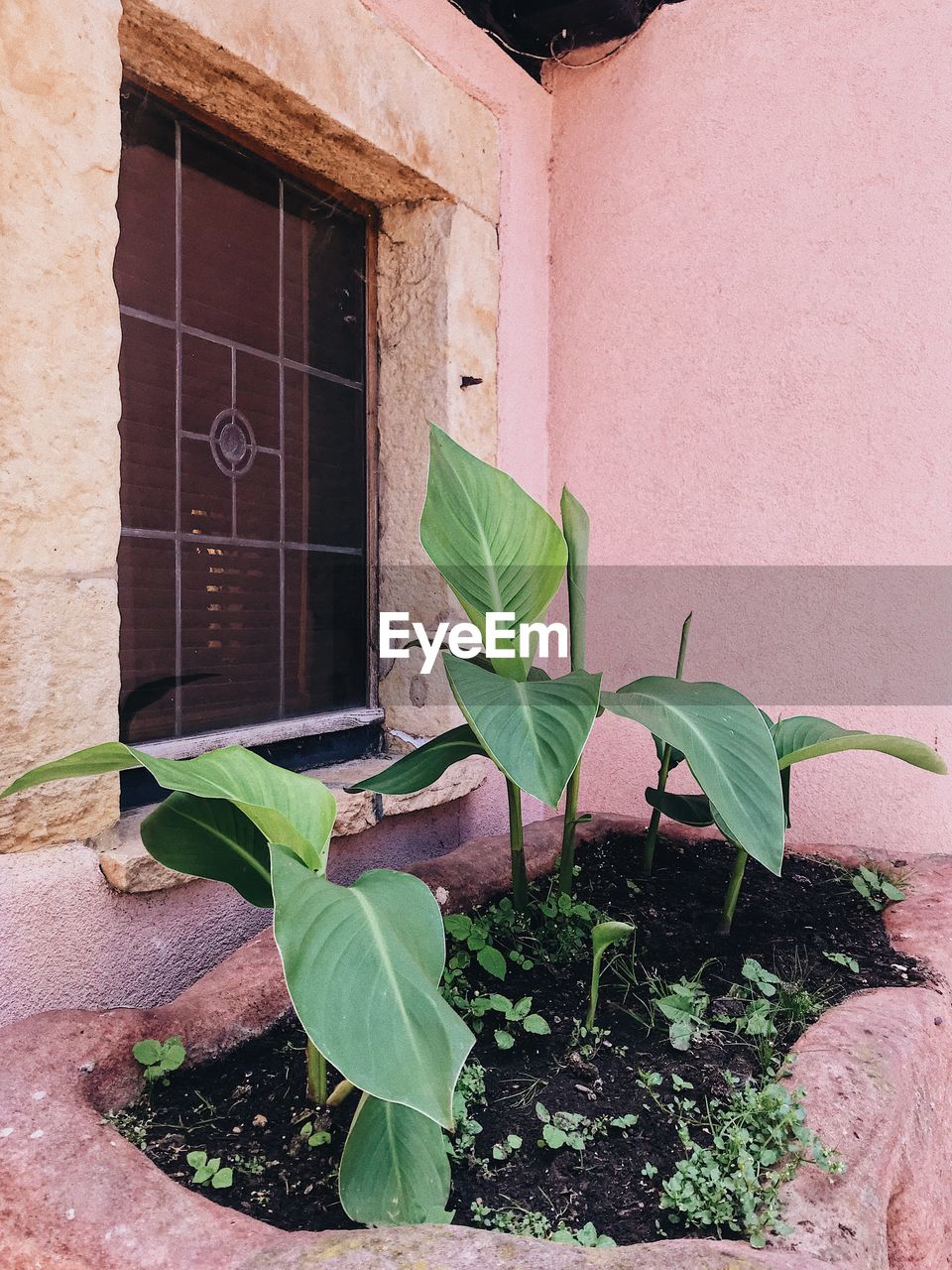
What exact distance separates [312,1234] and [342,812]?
39.2 inches

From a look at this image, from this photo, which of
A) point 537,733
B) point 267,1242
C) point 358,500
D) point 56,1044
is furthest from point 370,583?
point 267,1242

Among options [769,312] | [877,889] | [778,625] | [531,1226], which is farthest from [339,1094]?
[769,312]

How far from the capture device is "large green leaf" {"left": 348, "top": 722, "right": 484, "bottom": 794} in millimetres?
1502

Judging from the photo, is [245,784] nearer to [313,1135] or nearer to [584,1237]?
[313,1135]

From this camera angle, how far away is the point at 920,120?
79.7 inches

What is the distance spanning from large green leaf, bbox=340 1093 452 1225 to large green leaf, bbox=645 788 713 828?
85 centimetres

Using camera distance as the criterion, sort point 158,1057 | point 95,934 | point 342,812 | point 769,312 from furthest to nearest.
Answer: point 769,312
point 342,812
point 95,934
point 158,1057

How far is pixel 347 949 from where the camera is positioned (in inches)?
34.1

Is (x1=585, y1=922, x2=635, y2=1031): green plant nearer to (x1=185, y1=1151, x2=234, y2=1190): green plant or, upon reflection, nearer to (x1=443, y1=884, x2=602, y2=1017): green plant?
(x1=443, y1=884, x2=602, y2=1017): green plant

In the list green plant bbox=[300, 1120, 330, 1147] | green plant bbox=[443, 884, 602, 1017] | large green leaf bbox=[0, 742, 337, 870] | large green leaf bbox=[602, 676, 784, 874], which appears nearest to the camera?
large green leaf bbox=[0, 742, 337, 870]

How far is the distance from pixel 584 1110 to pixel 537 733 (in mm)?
521

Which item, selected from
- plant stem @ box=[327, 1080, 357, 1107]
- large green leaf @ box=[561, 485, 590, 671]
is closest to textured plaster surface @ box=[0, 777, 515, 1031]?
plant stem @ box=[327, 1080, 357, 1107]

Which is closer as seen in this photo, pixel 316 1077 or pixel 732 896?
pixel 316 1077

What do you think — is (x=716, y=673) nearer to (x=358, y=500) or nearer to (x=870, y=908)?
(x=870, y=908)
